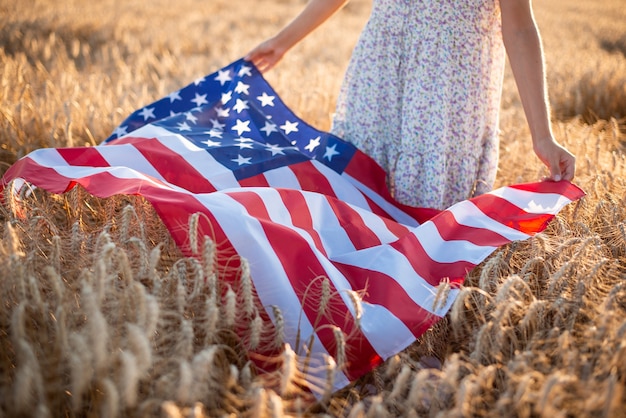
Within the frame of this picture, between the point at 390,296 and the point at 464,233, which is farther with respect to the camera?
the point at 464,233

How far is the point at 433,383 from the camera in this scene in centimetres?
109

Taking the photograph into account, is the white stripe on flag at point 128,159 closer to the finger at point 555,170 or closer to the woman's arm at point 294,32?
the woman's arm at point 294,32

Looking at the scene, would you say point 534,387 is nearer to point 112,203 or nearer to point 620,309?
point 620,309

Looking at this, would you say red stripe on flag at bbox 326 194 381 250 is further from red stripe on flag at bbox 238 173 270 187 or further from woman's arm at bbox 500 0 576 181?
woman's arm at bbox 500 0 576 181

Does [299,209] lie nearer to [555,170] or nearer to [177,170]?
[177,170]

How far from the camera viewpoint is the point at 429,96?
6.63 ft

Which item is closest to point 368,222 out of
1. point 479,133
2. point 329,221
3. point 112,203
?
point 329,221

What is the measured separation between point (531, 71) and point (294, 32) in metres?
1.04

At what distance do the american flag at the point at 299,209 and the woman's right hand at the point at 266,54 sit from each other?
6cm

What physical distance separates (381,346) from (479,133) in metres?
1.18

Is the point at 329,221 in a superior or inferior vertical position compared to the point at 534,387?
superior

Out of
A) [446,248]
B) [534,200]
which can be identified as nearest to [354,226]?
[446,248]

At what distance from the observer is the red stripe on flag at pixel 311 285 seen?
51.4 inches

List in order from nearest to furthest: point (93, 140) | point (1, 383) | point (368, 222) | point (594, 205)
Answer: point (1, 383)
point (368, 222)
point (594, 205)
point (93, 140)
